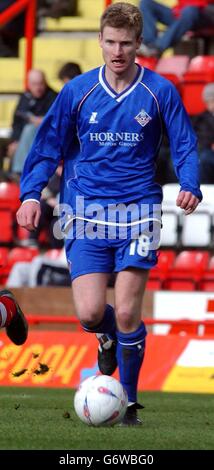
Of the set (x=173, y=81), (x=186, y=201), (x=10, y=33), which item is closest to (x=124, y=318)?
(x=186, y=201)

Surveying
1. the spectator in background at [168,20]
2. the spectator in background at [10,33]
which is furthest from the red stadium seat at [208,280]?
the spectator in background at [10,33]

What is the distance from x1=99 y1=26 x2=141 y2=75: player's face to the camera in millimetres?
7484

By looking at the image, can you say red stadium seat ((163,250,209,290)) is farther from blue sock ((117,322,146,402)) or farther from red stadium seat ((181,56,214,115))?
blue sock ((117,322,146,402))

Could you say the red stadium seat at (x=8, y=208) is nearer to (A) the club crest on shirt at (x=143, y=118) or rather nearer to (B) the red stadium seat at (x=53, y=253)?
(B) the red stadium seat at (x=53, y=253)

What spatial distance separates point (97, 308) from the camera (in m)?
7.62

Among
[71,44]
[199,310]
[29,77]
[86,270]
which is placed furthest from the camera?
[71,44]

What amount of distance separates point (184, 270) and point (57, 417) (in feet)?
20.6

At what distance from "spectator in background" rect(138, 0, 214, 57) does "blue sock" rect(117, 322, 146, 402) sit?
9623 millimetres

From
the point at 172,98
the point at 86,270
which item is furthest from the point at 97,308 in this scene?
the point at 172,98

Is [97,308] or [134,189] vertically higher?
[134,189]

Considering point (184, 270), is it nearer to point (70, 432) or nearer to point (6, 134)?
point (6, 134)

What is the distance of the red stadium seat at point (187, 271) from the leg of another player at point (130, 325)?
252 inches

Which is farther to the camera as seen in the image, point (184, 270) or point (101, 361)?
point (184, 270)

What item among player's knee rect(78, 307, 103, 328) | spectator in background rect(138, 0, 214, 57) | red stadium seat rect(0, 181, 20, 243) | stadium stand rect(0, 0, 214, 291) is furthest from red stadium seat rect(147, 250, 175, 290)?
player's knee rect(78, 307, 103, 328)
